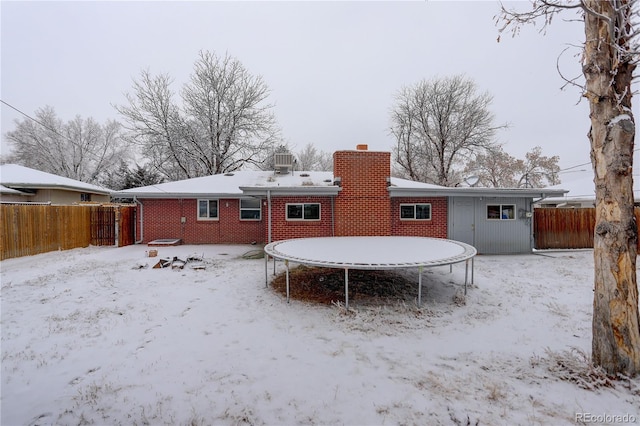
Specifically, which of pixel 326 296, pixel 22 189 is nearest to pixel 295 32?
pixel 326 296

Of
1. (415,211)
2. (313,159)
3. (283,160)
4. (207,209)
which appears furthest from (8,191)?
(313,159)

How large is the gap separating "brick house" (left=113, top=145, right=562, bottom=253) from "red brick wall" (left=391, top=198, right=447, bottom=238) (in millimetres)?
39

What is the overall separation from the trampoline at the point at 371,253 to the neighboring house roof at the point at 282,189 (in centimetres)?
269

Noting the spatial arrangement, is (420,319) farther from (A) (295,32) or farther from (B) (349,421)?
(A) (295,32)

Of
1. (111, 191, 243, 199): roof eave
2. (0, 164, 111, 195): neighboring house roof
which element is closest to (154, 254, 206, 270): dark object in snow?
(111, 191, 243, 199): roof eave

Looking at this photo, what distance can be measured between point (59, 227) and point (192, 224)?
4787 mm

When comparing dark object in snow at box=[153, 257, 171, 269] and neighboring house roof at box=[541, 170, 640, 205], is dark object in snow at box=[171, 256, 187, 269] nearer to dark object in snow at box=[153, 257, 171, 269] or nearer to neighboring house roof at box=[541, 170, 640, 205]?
dark object in snow at box=[153, 257, 171, 269]

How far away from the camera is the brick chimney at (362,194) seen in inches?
410

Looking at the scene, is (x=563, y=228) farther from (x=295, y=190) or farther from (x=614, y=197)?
(x=614, y=197)

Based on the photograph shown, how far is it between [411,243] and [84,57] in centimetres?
1858

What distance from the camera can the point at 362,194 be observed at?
10547 mm

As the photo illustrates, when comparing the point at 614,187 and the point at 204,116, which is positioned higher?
the point at 204,116

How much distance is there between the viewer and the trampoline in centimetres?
518

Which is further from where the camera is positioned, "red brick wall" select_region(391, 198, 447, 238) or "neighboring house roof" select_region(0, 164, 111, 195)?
"neighboring house roof" select_region(0, 164, 111, 195)
